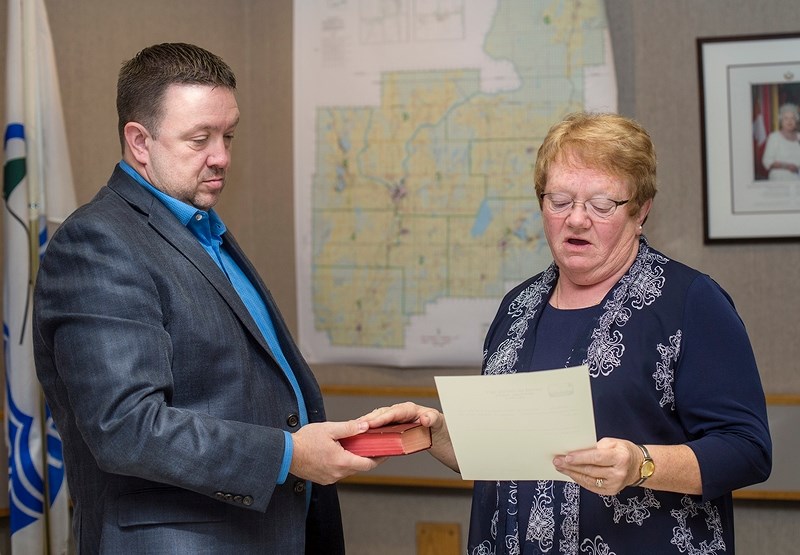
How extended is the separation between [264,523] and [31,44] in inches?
64.9

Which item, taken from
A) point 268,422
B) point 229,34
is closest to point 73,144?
point 229,34

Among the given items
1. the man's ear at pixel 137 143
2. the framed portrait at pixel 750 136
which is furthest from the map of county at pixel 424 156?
the man's ear at pixel 137 143

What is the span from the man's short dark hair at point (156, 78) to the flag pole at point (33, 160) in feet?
3.12

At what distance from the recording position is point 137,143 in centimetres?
179

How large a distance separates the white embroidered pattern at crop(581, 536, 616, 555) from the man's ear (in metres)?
1.13

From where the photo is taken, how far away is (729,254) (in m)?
3.26

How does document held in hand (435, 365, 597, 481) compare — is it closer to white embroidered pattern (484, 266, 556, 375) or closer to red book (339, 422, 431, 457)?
red book (339, 422, 431, 457)

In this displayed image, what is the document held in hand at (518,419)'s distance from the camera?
148 cm

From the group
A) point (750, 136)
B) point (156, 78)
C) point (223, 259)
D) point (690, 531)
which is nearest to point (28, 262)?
point (223, 259)

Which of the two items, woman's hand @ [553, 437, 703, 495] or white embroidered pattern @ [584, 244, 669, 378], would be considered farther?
white embroidered pattern @ [584, 244, 669, 378]

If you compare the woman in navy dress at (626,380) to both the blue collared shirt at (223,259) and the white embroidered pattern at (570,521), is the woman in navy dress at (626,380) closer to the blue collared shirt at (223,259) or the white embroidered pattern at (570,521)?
the white embroidered pattern at (570,521)

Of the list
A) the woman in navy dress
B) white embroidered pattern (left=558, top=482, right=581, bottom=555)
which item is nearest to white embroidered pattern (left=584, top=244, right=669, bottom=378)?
the woman in navy dress

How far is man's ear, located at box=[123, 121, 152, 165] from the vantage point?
1.78 metres

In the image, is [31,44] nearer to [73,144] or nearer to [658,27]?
[73,144]
